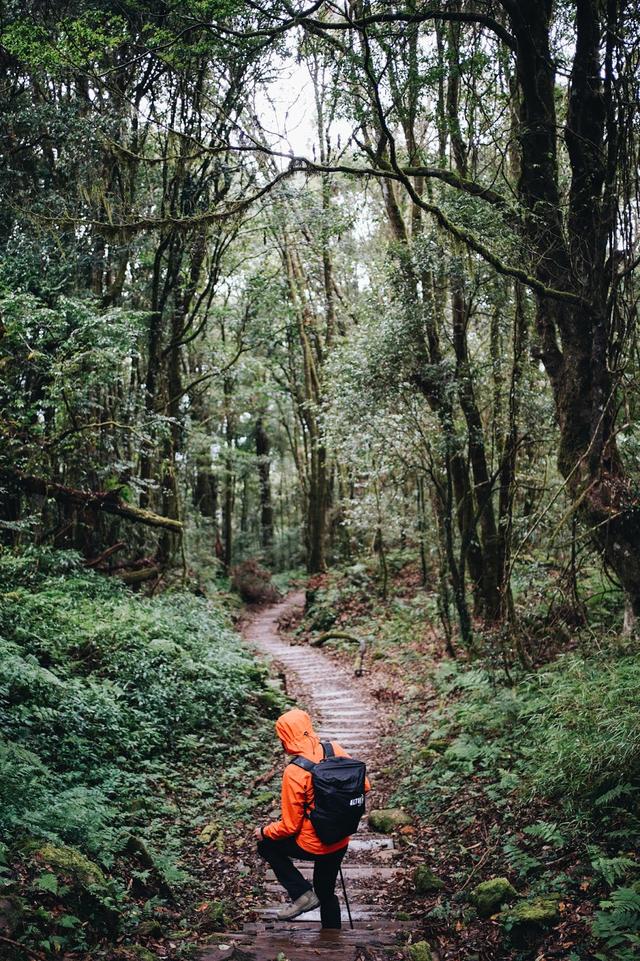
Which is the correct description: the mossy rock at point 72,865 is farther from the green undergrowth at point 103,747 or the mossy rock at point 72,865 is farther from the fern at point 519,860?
the fern at point 519,860

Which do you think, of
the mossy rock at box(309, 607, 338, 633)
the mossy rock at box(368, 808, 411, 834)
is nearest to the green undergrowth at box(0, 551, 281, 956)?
the mossy rock at box(368, 808, 411, 834)

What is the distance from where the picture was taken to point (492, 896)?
4.62m

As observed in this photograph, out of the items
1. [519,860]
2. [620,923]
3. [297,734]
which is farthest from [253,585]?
[620,923]

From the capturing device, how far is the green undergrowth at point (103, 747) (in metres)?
4.25

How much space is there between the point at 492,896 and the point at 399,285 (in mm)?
9335

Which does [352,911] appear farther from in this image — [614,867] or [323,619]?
[323,619]

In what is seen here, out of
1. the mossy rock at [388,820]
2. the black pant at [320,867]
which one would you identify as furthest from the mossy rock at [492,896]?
the mossy rock at [388,820]

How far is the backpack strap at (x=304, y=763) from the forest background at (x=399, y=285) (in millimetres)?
2394

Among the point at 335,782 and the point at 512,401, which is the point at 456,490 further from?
the point at 335,782

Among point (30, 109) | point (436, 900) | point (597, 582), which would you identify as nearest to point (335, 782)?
point (436, 900)

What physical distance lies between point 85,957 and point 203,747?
451 cm

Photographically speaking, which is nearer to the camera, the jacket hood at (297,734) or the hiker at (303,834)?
the hiker at (303,834)

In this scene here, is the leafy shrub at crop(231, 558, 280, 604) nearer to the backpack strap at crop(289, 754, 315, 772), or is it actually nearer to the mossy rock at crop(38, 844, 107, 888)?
the mossy rock at crop(38, 844, 107, 888)

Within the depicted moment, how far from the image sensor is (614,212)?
619 centimetres
